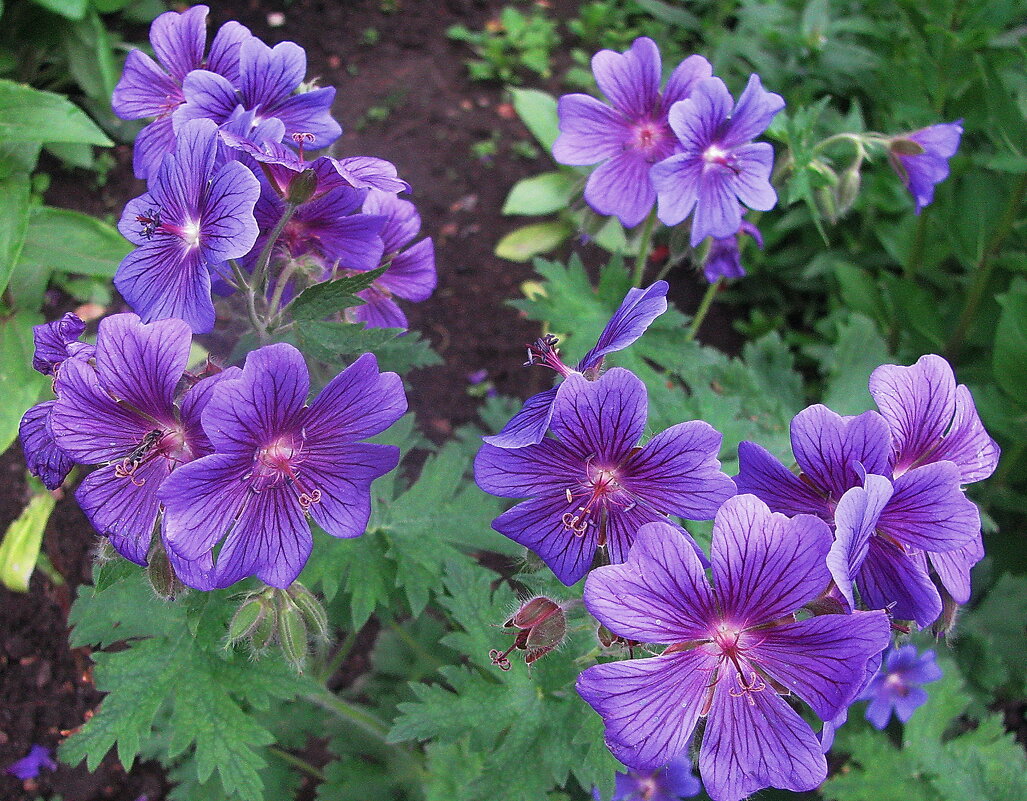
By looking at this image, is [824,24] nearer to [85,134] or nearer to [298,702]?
[85,134]

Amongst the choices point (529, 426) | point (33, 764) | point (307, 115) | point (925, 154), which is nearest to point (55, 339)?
point (307, 115)

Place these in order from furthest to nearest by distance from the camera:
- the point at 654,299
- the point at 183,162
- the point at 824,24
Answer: the point at 824,24
the point at 183,162
the point at 654,299

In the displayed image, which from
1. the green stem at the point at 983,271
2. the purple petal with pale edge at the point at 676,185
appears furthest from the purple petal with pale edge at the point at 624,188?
the green stem at the point at 983,271

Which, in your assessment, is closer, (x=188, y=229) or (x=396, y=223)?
(x=188, y=229)

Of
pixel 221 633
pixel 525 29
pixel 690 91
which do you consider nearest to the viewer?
pixel 221 633

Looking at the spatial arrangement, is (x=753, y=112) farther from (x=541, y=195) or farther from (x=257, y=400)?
(x=541, y=195)

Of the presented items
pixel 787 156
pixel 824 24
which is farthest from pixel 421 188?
pixel 787 156

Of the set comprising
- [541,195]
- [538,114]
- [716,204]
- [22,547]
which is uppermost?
[716,204]
